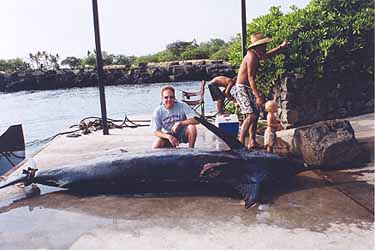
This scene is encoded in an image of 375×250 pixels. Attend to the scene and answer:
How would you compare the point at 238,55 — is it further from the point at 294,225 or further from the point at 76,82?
the point at 76,82

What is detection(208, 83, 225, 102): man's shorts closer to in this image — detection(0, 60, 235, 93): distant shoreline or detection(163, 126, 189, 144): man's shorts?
detection(163, 126, 189, 144): man's shorts

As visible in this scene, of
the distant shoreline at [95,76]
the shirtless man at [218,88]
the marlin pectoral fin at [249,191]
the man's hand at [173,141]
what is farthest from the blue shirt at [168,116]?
the distant shoreline at [95,76]

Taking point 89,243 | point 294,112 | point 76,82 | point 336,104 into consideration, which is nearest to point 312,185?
point 89,243

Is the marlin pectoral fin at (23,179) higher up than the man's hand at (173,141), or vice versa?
the man's hand at (173,141)

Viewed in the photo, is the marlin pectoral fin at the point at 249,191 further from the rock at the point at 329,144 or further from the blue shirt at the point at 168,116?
the blue shirt at the point at 168,116

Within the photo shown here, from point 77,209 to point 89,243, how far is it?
980mm

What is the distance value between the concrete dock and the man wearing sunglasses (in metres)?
1.16

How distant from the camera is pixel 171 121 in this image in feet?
19.1

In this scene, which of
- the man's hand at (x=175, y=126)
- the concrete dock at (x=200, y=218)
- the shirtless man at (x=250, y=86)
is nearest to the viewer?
the concrete dock at (x=200, y=218)

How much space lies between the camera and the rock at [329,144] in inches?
213

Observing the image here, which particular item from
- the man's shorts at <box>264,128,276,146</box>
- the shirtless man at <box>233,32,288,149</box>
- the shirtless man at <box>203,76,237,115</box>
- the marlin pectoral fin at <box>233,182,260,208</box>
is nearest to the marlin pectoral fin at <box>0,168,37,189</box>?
the marlin pectoral fin at <box>233,182,260,208</box>

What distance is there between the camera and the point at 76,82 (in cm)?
6362

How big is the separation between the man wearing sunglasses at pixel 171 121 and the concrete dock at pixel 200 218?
1.16m

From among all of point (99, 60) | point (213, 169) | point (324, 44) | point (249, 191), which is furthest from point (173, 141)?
point (99, 60)
